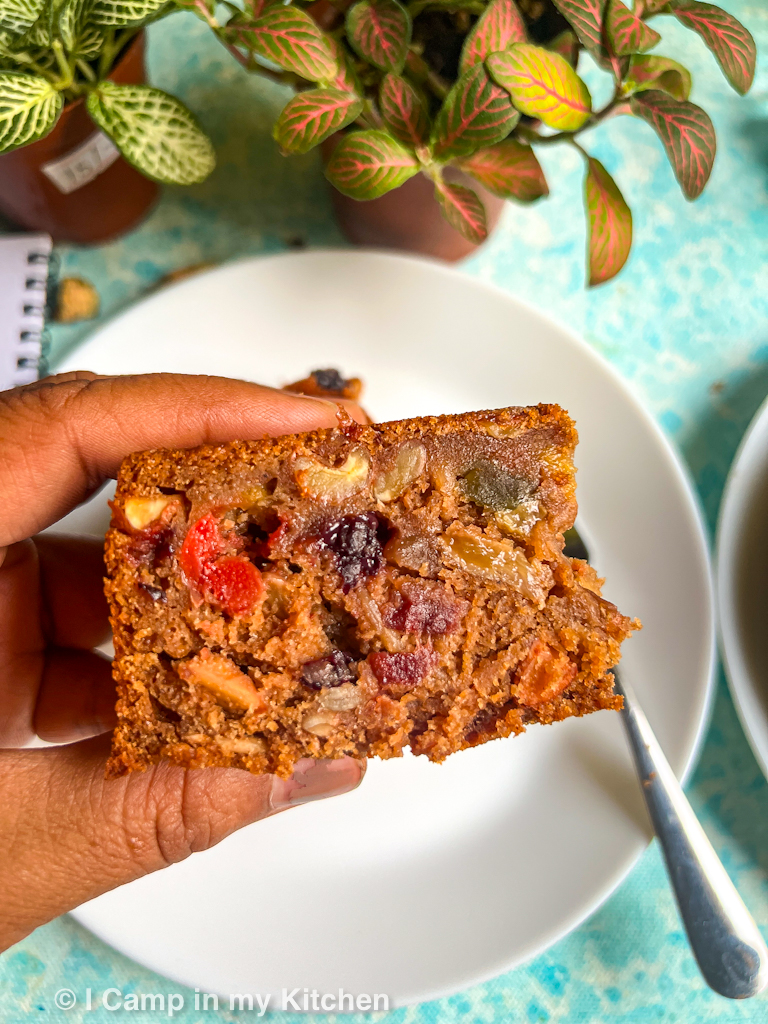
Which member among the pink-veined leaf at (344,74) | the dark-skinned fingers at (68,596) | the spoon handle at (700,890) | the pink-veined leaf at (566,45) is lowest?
the spoon handle at (700,890)

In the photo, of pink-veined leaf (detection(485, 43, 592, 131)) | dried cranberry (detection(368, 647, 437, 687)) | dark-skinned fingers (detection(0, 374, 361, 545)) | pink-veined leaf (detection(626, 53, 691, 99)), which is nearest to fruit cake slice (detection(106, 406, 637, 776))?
dried cranberry (detection(368, 647, 437, 687))

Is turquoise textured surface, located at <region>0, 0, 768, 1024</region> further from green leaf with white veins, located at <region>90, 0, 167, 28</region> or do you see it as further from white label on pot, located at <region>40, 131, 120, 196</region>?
green leaf with white veins, located at <region>90, 0, 167, 28</region>

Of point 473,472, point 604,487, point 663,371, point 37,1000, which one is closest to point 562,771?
point 604,487

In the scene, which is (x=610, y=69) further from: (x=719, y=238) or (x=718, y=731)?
(x=718, y=731)

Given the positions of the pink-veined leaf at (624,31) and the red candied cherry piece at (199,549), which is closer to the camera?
the red candied cherry piece at (199,549)

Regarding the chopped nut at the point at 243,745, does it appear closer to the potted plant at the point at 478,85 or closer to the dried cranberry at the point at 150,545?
the dried cranberry at the point at 150,545

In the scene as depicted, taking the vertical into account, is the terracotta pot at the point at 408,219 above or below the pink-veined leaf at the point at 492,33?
below

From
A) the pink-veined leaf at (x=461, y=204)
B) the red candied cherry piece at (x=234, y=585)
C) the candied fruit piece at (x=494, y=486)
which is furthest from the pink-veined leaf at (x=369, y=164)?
the red candied cherry piece at (x=234, y=585)
